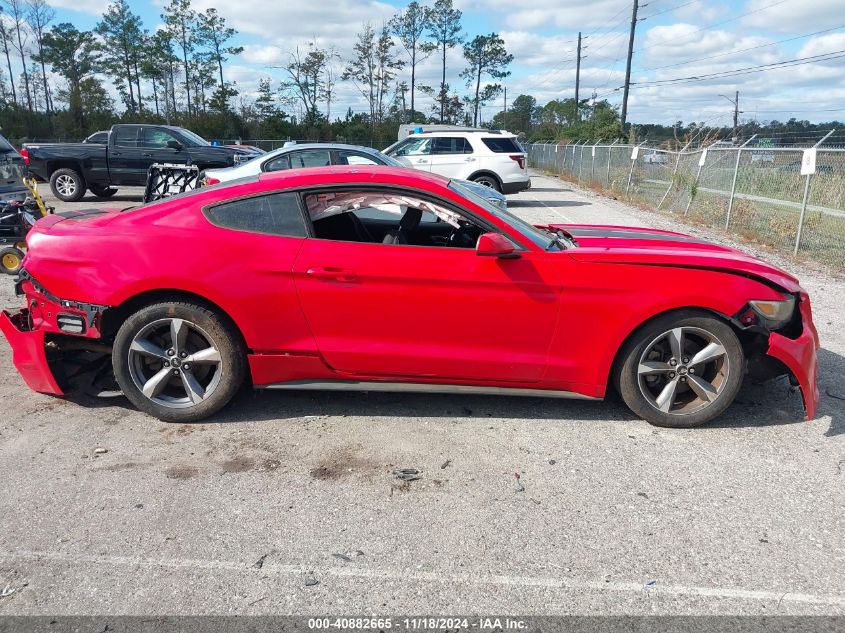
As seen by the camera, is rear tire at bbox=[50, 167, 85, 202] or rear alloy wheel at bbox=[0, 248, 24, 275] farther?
rear tire at bbox=[50, 167, 85, 202]

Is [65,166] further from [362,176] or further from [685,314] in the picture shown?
[685,314]

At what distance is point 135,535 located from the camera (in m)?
2.89

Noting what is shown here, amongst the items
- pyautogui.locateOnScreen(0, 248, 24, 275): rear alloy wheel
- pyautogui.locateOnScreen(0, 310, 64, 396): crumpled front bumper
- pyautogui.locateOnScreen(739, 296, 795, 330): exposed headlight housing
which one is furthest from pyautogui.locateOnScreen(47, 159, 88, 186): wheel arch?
pyautogui.locateOnScreen(739, 296, 795, 330): exposed headlight housing

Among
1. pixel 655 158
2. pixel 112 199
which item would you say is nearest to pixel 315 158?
pixel 112 199

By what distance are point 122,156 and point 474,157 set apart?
872 centimetres

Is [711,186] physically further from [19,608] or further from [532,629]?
[19,608]

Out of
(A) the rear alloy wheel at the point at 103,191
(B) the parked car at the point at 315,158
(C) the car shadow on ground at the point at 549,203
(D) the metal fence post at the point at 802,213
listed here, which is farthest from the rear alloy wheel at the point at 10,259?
(C) the car shadow on ground at the point at 549,203

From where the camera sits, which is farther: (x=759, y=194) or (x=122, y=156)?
(x=122, y=156)

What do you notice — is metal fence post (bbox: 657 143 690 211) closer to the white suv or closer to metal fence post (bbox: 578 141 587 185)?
the white suv

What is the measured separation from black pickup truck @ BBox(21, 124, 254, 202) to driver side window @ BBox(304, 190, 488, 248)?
1231 cm

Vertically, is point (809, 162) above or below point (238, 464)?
above

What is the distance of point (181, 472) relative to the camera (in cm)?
343

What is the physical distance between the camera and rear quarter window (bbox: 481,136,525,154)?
53.4 feet

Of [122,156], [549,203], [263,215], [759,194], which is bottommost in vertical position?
[549,203]
